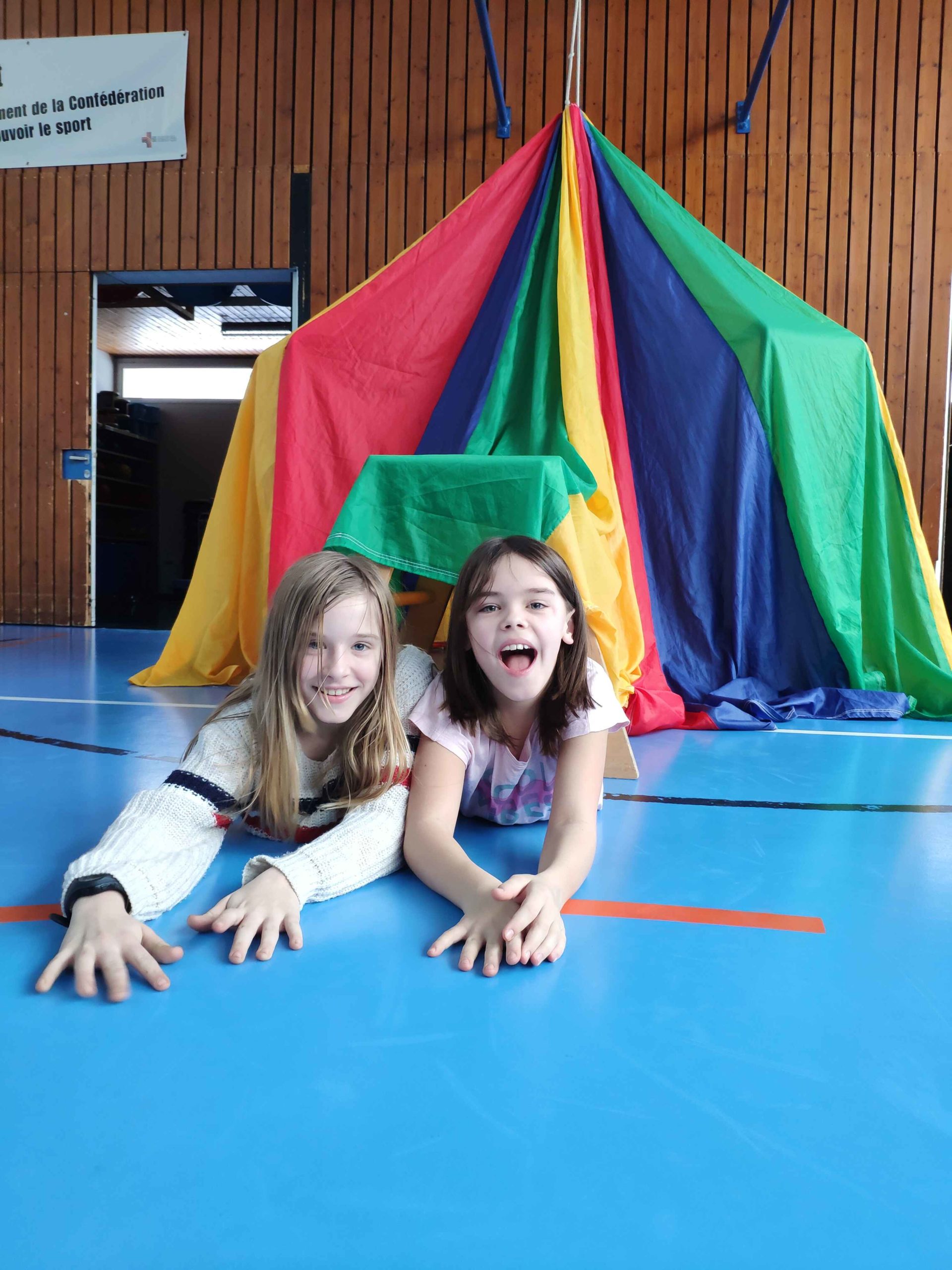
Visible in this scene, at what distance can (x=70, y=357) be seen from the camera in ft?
15.7

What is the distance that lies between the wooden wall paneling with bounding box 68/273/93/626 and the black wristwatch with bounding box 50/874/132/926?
422cm

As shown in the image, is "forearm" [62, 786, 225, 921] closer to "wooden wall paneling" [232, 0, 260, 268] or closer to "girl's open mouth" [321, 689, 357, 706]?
"girl's open mouth" [321, 689, 357, 706]

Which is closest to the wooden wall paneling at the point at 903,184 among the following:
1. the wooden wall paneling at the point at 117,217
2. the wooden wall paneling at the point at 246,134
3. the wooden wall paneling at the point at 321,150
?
the wooden wall paneling at the point at 321,150

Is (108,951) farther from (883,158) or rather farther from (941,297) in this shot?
(883,158)

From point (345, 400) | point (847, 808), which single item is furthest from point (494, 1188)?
point (345, 400)

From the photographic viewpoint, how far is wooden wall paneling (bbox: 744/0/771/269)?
14.2 ft

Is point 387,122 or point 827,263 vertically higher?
point 387,122

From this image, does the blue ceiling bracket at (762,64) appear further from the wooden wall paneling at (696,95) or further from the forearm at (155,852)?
the forearm at (155,852)

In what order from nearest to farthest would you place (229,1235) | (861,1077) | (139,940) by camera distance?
1. (229,1235)
2. (861,1077)
3. (139,940)

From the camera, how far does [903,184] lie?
4.26 m

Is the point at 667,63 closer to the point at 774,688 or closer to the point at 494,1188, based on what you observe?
the point at 774,688

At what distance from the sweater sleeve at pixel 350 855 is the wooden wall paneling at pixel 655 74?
4.06 m

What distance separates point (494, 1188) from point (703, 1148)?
0.15m

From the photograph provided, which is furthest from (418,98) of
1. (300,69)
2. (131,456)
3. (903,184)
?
(131,456)
